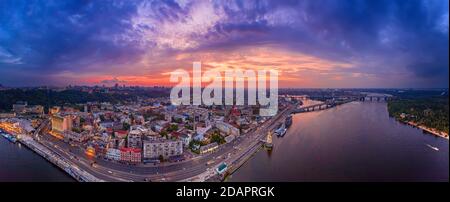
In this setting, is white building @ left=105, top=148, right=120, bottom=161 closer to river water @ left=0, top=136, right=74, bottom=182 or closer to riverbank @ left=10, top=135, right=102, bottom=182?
riverbank @ left=10, top=135, right=102, bottom=182

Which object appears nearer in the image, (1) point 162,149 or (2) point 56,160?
(2) point 56,160

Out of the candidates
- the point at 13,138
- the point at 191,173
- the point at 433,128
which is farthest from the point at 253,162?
the point at 13,138

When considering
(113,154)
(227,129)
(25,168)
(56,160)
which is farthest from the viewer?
(227,129)

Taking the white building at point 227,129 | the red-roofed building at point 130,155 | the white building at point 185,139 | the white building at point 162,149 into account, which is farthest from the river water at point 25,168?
the white building at point 227,129

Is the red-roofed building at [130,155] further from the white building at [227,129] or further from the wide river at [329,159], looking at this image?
the white building at [227,129]

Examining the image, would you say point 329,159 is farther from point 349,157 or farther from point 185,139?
point 185,139

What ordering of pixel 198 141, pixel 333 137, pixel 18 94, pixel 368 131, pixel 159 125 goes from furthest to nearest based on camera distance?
1. pixel 18 94
2. pixel 159 125
3. pixel 368 131
4. pixel 333 137
5. pixel 198 141

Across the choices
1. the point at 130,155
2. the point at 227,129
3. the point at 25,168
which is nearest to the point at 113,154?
the point at 130,155
